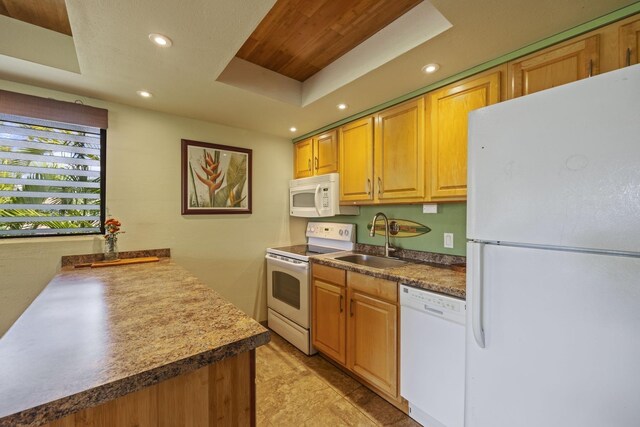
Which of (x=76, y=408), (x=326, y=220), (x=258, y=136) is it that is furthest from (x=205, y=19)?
(x=326, y=220)

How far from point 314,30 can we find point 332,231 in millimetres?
1859

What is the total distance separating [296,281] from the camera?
8.18 ft

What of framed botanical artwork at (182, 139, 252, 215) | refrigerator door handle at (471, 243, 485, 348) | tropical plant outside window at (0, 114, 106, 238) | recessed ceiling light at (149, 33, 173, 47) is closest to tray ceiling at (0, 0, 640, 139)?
recessed ceiling light at (149, 33, 173, 47)

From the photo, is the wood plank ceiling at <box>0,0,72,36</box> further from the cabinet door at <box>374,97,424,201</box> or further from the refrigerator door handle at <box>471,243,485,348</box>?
the refrigerator door handle at <box>471,243,485,348</box>

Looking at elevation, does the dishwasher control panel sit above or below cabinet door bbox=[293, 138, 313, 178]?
below

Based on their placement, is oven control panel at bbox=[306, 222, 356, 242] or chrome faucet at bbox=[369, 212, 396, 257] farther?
oven control panel at bbox=[306, 222, 356, 242]

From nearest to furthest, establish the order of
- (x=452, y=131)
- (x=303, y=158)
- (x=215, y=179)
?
A: 1. (x=452, y=131)
2. (x=215, y=179)
3. (x=303, y=158)

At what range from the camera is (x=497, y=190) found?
1059 mm

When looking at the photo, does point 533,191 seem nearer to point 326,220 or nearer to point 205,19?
point 205,19

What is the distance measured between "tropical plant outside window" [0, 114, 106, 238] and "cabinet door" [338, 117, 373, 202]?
6.72ft

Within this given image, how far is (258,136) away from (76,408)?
2727mm

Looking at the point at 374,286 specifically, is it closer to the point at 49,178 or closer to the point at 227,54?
the point at 227,54

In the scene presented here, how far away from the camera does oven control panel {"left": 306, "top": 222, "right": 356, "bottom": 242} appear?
273 cm

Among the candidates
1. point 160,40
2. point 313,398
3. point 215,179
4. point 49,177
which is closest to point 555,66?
point 160,40
